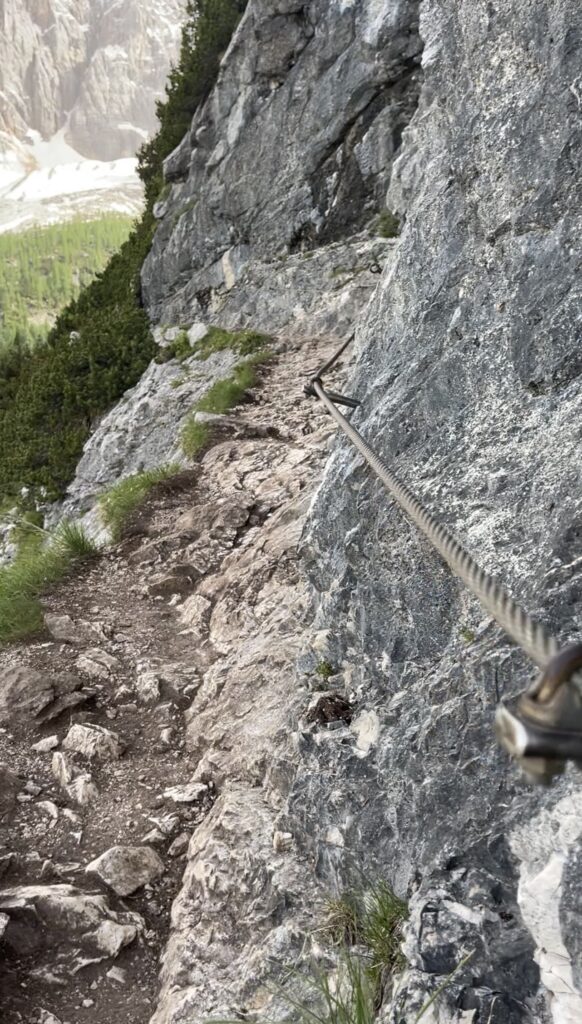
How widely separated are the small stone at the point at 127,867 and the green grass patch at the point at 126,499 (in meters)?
5.35

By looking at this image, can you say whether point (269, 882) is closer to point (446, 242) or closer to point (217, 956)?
point (217, 956)

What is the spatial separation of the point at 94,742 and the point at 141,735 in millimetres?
411

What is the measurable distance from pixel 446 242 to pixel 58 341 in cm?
1816

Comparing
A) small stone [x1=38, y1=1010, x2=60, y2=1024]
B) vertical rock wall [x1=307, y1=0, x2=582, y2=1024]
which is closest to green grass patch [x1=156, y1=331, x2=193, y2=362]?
vertical rock wall [x1=307, y1=0, x2=582, y2=1024]

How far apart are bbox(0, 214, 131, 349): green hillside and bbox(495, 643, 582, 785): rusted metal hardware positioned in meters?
105

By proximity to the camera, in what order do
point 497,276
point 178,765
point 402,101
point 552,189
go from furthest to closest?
point 402,101 → point 178,765 → point 497,276 → point 552,189

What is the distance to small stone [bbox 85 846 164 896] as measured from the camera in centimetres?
430

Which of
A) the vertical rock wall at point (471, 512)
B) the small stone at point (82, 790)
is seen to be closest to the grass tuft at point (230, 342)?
the vertical rock wall at point (471, 512)

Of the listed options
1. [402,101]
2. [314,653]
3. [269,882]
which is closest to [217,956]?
[269,882]

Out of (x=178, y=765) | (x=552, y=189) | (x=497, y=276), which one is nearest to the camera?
(x=552, y=189)

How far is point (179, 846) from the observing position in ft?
15.0

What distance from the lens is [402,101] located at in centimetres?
1516

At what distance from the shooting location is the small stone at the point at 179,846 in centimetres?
454

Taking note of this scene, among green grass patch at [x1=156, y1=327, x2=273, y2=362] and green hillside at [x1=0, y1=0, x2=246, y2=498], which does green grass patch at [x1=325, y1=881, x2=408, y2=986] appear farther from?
green hillside at [x1=0, y1=0, x2=246, y2=498]
